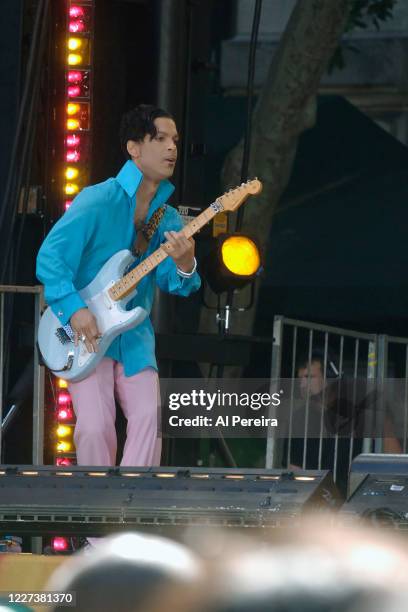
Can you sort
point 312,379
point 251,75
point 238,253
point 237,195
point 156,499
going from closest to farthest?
point 156,499
point 237,195
point 238,253
point 251,75
point 312,379

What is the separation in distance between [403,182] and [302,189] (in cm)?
104

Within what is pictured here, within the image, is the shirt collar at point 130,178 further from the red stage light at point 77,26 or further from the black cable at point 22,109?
the red stage light at point 77,26

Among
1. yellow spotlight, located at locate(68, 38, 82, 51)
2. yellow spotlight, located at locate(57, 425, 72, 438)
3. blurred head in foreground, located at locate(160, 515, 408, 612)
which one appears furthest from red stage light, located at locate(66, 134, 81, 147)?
blurred head in foreground, located at locate(160, 515, 408, 612)

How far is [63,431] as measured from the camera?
20.7 feet

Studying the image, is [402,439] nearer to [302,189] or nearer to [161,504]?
[161,504]

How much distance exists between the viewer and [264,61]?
17.0 metres

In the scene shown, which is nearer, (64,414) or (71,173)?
(64,414)

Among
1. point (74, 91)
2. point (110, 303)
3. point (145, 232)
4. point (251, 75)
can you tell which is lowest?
point (110, 303)

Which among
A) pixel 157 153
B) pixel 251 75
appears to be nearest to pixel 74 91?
→ pixel 251 75

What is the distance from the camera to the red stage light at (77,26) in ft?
21.1

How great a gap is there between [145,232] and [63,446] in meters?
1.35

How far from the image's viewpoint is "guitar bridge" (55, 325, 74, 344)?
5277 mm

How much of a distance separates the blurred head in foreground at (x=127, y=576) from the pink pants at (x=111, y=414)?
267 centimetres

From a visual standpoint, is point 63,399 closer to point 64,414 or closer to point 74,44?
point 64,414
